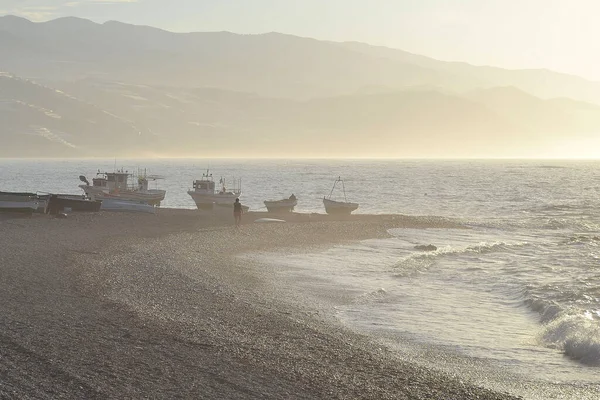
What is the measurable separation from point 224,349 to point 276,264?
54.9 ft

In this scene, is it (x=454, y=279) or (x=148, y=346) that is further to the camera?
(x=454, y=279)

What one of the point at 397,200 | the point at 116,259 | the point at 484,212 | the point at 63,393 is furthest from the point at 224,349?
the point at 397,200

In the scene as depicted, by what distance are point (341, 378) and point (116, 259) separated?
17.7 m

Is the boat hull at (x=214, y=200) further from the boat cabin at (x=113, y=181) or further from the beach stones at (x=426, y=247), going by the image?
the beach stones at (x=426, y=247)

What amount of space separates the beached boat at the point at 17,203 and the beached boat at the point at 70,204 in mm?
1683

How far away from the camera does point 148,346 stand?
15.7 m

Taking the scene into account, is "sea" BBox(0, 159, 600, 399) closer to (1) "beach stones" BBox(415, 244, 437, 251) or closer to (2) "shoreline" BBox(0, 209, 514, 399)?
(1) "beach stones" BBox(415, 244, 437, 251)

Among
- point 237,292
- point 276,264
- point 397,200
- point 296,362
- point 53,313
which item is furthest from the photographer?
point 397,200

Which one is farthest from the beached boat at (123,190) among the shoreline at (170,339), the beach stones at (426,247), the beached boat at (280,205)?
the shoreline at (170,339)

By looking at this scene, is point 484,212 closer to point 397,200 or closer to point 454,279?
point 397,200

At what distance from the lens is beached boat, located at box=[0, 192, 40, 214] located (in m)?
A: 48.4

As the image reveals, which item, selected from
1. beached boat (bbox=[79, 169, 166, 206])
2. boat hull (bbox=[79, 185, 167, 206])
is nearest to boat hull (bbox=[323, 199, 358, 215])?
beached boat (bbox=[79, 169, 166, 206])

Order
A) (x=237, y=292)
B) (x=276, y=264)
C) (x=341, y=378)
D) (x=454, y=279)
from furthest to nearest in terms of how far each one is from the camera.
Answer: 1. (x=276, y=264)
2. (x=454, y=279)
3. (x=237, y=292)
4. (x=341, y=378)

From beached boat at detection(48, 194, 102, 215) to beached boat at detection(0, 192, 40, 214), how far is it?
1.68 m
